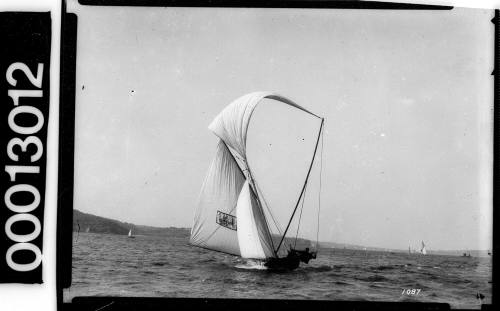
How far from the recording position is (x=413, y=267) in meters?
3.02

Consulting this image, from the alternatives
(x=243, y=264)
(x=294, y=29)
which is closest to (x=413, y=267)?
(x=243, y=264)

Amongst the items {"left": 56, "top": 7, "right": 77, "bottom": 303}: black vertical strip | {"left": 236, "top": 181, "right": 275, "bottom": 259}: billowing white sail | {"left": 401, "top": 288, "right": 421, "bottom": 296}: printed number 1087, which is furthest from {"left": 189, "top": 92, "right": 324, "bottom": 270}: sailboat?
{"left": 56, "top": 7, "right": 77, "bottom": 303}: black vertical strip

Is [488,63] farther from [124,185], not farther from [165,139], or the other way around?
[124,185]

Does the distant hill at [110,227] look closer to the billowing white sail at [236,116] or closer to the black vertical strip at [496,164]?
the billowing white sail at [236,116]

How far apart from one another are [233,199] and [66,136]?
1.22 meters

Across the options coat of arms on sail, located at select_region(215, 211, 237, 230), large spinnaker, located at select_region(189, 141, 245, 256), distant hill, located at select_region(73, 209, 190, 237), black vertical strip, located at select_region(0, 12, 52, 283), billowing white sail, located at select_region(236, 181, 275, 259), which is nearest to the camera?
black vertical strip, located at select_region(0, 12, 52, 283)

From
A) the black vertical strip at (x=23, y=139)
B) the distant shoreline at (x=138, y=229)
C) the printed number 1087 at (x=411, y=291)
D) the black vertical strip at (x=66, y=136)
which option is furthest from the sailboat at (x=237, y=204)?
the black vertical strip at (x=23, y=139)

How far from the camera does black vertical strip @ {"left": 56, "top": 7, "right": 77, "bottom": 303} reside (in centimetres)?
285

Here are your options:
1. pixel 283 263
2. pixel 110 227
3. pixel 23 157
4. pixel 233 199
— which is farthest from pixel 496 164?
pixel 23 157

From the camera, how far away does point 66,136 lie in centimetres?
290

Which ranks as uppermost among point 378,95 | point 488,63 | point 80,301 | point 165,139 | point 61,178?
point 488,63

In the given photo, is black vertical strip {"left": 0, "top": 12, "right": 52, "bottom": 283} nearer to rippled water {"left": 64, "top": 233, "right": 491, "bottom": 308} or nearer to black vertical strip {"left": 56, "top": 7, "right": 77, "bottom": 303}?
black vertical strip {"left": 56, "top": 7, "right": 77, "bottom": 303}

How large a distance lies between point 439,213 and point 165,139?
1789 millimetres

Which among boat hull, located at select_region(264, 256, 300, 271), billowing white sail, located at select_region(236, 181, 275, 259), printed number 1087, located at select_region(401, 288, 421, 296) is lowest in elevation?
printed number 1087, located at select_region(401, 288, 421, 296)
